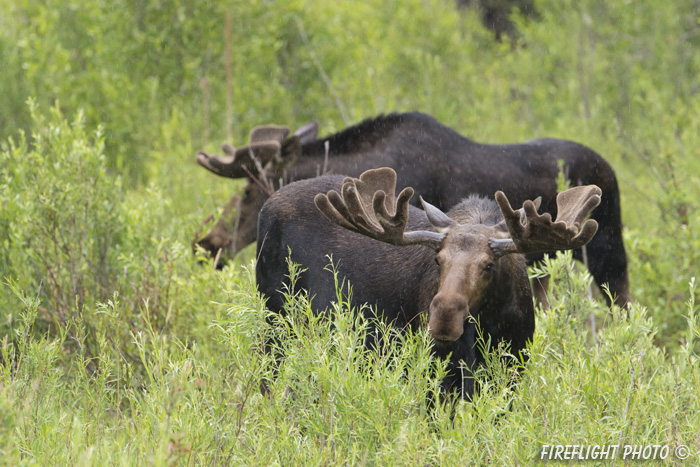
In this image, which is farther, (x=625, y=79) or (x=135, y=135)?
(x=625, y=79)

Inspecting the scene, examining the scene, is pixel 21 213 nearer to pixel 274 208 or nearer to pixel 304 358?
pixel 274 208

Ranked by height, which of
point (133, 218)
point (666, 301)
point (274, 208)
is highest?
point (274, 208)

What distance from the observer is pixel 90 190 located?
6.15 meters

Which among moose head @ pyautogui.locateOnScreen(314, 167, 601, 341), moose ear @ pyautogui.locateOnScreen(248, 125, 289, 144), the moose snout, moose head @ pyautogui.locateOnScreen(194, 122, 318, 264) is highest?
moose head @ pyautogui.locateOnScreen(314, 167, 601, 341)

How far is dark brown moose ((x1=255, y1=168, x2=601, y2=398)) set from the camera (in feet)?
13.6

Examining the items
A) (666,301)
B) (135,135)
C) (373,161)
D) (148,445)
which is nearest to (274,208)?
(373,161)

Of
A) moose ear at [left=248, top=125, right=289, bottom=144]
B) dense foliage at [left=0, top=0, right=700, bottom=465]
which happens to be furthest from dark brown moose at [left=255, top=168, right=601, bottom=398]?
moose ear at [left=248, top=125, right=289, bottom=144]

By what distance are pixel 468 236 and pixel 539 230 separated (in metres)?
0.36

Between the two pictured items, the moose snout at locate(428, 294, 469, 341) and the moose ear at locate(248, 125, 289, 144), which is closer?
the moose snout at locate(428, 294, 469, 341)

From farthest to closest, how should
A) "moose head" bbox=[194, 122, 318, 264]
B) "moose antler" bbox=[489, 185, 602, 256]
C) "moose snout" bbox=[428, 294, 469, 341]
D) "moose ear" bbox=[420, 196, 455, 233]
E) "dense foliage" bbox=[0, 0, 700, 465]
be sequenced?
"moose head" bbox=[194, 122, 318, 264]
"moose ear" bbox=[420, 196, 455, 233]
"moose antler" bbox=[489, 185, 602, 256]
"moose snout" bbox=[428, 294, 469, 341]
"dense foliage" bbox=[0, 0, 700, 465]

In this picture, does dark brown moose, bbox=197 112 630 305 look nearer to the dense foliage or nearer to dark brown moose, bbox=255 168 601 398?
the dense foliage

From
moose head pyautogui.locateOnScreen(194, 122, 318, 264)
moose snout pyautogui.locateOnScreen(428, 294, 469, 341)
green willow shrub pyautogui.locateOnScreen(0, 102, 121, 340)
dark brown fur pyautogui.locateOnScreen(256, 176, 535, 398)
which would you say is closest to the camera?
moose snout pyautogui.locateOnScreen(428, 294, 469, 341)

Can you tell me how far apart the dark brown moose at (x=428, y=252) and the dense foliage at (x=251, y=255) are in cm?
18

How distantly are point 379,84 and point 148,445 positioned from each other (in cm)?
897
